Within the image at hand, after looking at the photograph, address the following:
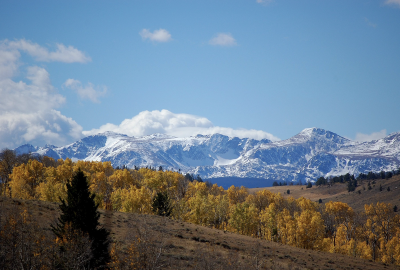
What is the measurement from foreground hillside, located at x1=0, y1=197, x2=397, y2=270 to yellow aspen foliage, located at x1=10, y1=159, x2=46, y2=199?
38.5 meters

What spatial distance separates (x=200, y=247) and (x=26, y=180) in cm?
7879

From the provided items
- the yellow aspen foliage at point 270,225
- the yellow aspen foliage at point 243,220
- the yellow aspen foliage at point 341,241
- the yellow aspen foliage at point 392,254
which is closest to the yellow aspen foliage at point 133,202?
the yellow aspen foliage at point 243,220

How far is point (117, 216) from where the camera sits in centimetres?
7194

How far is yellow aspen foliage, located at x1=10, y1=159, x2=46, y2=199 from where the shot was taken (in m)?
97.0

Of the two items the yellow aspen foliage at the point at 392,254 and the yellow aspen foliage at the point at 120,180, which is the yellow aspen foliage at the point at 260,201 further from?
the yellow aspen foliage at the point at 120,180

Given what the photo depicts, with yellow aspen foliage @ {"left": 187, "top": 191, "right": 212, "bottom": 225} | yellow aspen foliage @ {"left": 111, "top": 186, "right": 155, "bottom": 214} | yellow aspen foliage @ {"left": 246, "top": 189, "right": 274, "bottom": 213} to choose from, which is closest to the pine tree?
yellow aspen foliage @ {"left": 111, "top": 186, "right": 155, "bottom": 214}

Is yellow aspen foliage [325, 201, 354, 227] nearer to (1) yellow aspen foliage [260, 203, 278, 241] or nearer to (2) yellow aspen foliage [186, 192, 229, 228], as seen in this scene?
(1) yellow aspen foliage [260, 203, 278, 241]

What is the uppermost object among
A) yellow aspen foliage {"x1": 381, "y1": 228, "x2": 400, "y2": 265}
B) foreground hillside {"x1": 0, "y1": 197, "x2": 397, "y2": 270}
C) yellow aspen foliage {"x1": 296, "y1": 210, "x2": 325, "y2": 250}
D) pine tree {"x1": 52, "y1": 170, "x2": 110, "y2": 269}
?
pine tree {"x1": 52, "y1": 170, "x2": 110, "y2": 269}

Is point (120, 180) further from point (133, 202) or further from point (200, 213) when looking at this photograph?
point (200, 213)

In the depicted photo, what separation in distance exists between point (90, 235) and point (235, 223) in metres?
72.4

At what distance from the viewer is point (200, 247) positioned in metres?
58.0

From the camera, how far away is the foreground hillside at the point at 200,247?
2004 inches

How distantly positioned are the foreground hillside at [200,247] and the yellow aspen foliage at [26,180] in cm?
3854

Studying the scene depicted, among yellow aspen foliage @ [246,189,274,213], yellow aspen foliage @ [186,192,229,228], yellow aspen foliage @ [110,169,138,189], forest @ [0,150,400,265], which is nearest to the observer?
forest @ [0,150,400,265]
